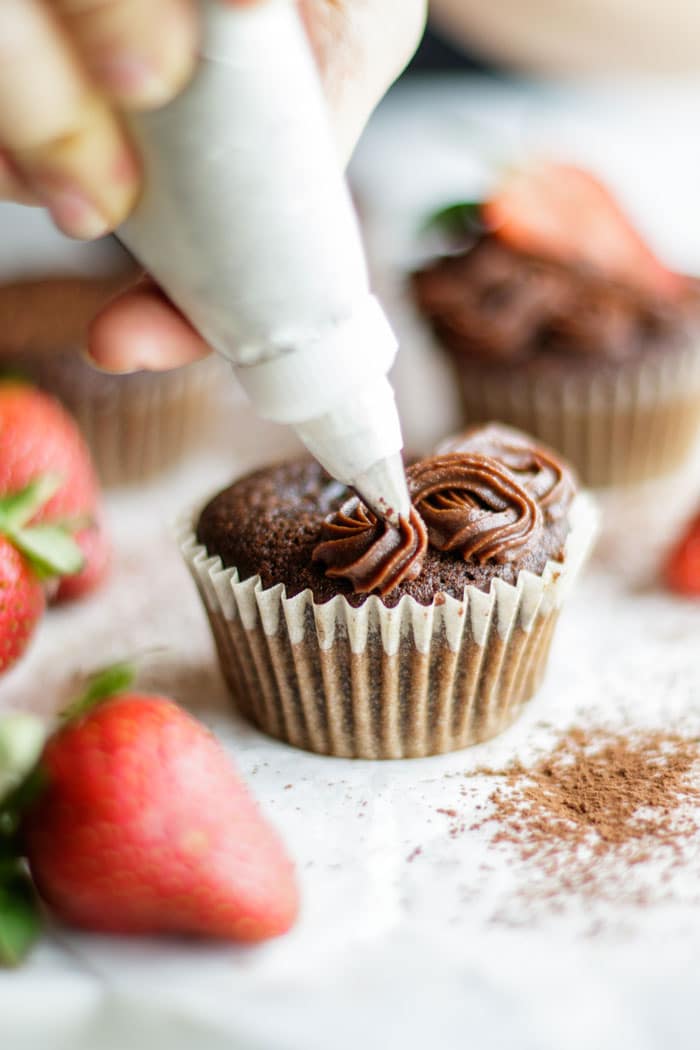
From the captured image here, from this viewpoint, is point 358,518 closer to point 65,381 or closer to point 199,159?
point 199,159

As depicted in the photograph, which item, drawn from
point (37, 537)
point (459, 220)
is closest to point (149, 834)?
point (37, 537)

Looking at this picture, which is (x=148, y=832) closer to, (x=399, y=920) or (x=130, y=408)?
(x=399, y=920)

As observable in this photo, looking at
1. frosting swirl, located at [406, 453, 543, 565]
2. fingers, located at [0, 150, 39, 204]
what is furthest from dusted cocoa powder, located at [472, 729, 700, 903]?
fingers, located at [0, 150, 39, 204]

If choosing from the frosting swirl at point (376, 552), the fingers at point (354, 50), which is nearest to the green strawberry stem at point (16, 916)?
the frosting swirl at point (376, 552)

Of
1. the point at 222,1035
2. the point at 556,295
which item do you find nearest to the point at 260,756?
the point at 222,1035

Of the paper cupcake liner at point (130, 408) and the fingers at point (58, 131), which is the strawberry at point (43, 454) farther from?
the fingers at point (58, 131)
